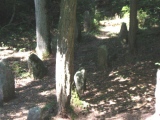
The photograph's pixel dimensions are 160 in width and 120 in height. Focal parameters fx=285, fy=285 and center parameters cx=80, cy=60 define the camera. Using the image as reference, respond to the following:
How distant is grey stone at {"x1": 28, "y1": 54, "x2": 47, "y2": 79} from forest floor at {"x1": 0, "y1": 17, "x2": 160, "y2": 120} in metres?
0.20

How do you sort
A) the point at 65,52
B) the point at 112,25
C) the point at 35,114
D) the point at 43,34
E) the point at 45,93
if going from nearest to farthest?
the point at 35,114
the point at 65,52
the point at 45,93
the point at 43,34
the point at 112,25

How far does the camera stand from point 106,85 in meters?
8.23

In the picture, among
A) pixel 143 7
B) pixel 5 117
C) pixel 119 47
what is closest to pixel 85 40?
pixel 119 47

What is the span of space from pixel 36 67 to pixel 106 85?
2763 mm

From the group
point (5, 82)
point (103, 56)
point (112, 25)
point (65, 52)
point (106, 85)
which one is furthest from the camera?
point (112, 25)

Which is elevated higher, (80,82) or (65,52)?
(65,52)

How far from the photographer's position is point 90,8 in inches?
764

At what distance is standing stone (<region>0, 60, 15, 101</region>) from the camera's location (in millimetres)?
8016

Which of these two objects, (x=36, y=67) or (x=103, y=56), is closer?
(x=103, y=56)

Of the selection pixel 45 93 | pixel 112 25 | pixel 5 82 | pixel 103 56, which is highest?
pixel 112 25

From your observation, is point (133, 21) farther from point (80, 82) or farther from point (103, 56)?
point (80, 82)

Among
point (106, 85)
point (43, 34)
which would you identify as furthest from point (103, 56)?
point (43, 34)

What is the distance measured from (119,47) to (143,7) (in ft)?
21.3

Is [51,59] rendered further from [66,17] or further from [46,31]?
[66,17]
